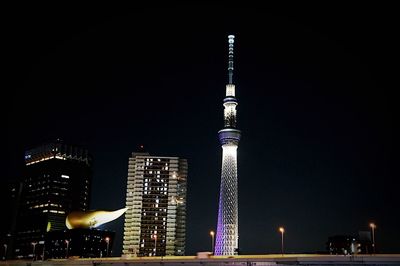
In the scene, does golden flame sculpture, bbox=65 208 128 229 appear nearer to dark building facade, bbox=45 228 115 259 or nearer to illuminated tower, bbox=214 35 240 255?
illuminated tower, bbox=214 35 240 255

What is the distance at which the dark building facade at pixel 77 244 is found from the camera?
18725 centimetres

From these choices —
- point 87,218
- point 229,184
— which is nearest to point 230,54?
point 229,184

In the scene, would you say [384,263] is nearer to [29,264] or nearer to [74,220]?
[29,264]

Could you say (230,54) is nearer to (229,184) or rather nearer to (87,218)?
(229,184)

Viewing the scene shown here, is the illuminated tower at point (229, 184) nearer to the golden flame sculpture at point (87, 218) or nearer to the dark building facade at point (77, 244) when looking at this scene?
the golden flame sculpture at point (87, 218)

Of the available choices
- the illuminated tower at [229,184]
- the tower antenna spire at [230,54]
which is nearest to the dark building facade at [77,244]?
the illuminated tower at [229,184]

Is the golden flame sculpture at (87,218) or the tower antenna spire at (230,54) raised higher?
the tower antenna spire at (230,54)

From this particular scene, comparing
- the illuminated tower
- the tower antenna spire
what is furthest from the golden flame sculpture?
the tower antenna spire

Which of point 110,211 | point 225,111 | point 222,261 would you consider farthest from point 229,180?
point 222,261

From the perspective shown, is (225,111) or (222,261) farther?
(225,111)

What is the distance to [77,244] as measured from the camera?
190 m

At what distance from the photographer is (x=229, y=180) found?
5615 inches

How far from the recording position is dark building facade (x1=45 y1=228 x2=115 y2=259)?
18725cm

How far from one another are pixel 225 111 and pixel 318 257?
89499mm
